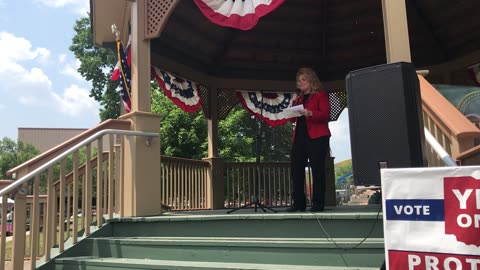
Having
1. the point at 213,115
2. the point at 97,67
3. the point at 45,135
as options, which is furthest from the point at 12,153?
the point at 213,115

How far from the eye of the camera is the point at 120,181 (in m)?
4.56

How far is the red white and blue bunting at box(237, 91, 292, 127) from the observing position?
841 centimetres

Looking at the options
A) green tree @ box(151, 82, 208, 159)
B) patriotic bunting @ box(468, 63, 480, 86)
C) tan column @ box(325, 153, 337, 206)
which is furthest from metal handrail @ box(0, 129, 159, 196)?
green tree @ box(151, 82, 208, 159)

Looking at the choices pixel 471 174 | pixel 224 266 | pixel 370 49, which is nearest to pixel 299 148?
pixel 224 266

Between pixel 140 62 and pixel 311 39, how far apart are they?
429 centimetres

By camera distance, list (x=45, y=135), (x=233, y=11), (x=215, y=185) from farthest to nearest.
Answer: (x=45, y=135)
(x=215, y=185)
(x=233, y=11)

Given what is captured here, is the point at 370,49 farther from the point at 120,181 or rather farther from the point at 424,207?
the point at 424,207

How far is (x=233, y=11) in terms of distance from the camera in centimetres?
483

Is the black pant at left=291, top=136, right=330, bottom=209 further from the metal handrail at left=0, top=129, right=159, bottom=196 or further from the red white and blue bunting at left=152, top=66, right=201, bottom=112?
the red white and blue bunting at left=152, top=66, right=201, bottom=112

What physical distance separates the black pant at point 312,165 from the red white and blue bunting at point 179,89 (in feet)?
10.5

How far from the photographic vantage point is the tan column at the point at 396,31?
12.3ft

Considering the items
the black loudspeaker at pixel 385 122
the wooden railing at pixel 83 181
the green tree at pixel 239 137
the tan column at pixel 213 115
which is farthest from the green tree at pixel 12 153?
the black loudspeaker at pixel 385 122

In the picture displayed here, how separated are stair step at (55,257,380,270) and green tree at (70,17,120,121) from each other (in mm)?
20789

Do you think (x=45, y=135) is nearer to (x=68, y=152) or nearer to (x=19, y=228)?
(x=68, y=152)
